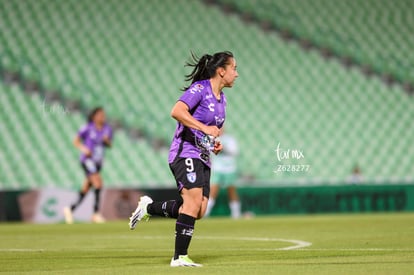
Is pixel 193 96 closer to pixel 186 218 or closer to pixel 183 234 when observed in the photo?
pixel 186 218

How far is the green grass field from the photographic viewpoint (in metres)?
7.35

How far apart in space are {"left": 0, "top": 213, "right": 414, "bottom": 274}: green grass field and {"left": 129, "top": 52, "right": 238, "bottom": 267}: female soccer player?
403 millimetres

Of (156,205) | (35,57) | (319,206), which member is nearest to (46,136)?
(35,57)

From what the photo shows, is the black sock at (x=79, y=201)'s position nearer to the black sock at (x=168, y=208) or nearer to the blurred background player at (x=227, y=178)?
the blurred background player at (x=227, y=178)

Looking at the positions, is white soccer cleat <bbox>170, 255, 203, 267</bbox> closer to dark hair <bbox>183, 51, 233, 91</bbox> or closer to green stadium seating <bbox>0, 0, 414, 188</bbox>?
dark hair <bbox>183, 51, 233, 91</bbox>

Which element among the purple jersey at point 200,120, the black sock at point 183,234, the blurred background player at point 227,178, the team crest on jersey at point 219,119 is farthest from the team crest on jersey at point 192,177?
the blurred background player at point 227,178

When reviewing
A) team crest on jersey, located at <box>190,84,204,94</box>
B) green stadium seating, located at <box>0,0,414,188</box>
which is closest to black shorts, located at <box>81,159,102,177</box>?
green stadium seating, located at <box>0,0,414,188</box>

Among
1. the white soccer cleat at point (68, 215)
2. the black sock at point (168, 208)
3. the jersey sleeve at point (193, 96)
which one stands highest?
the jersey sleeve at point (193, 96)

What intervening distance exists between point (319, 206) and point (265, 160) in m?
2.57

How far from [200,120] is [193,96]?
0.26 metres

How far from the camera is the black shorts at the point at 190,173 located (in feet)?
26.1

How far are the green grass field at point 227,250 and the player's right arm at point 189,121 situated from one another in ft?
3.78

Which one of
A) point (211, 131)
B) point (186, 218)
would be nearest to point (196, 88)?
point (211, 131)

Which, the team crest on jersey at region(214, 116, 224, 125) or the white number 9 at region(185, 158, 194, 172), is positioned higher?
the team crest on jersey at region(214, 116, 224, 125)
